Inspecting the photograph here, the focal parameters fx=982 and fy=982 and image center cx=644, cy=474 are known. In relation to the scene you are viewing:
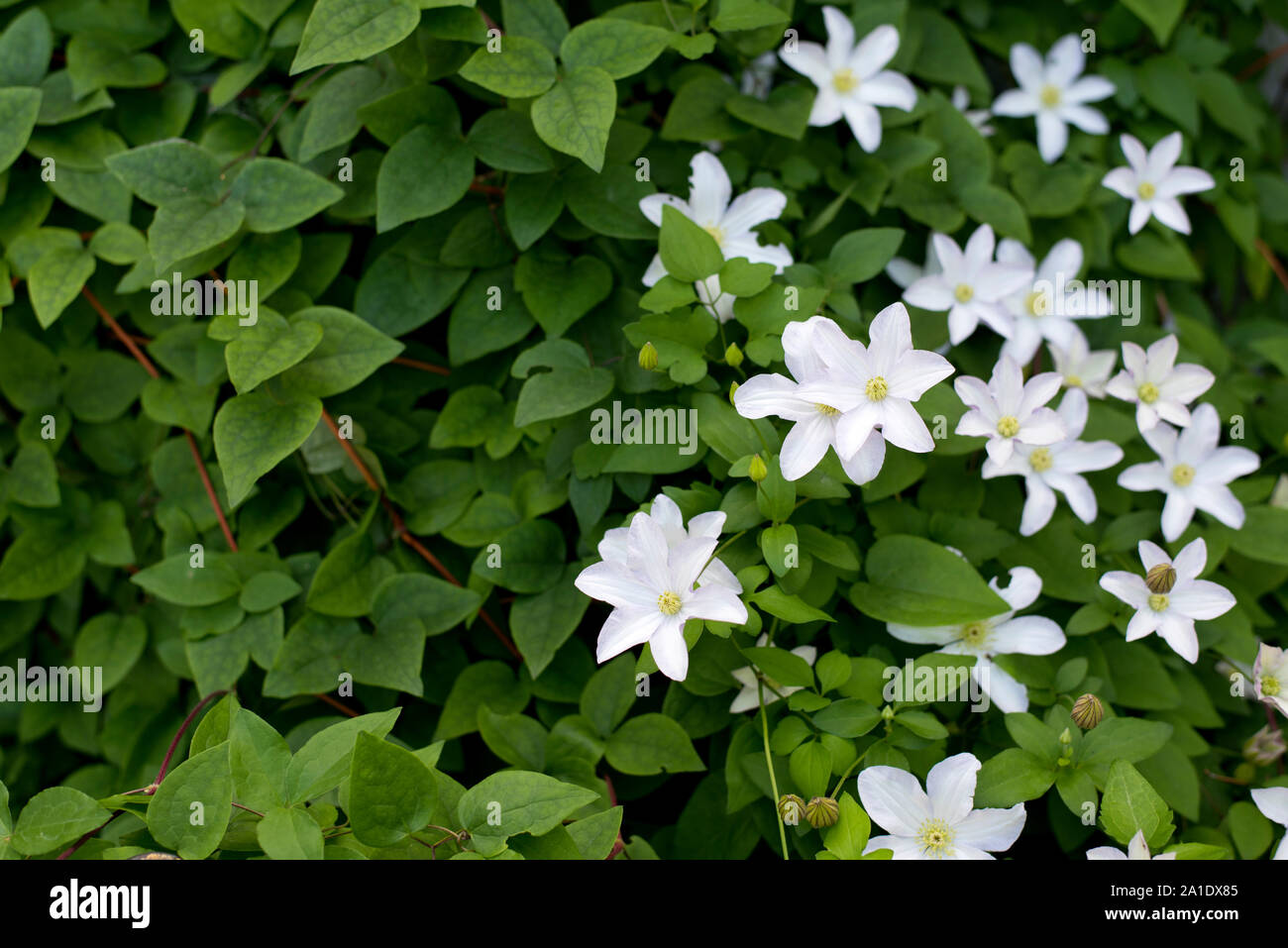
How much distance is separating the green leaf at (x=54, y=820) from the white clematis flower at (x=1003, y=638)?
0.89 metres

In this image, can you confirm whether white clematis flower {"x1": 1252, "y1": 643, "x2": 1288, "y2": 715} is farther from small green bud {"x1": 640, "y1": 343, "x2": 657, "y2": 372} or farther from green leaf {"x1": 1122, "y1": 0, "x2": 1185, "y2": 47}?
green leaf {"x1": 1122, "y1": 0, "x2": 1185, "y2": 47}

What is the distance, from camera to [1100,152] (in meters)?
1.69

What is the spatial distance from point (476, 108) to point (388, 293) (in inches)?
13.1

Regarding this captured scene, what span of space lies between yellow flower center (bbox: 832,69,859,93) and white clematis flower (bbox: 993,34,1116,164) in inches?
12.6

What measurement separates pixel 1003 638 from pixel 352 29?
3.61 ft

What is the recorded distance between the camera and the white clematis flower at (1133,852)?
0.99 metres

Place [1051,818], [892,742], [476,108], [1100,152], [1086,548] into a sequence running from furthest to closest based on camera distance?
[1100,152] → [476,108] → [1086,548] → [1051,818] → [892,742]

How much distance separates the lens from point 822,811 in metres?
1.02

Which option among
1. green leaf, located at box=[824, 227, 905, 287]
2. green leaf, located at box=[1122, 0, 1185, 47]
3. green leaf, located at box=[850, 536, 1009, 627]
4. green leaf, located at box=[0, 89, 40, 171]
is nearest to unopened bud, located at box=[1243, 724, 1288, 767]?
green leaf, located at box=[850, 536, 1009, 627]

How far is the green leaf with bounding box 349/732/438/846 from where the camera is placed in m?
0.89

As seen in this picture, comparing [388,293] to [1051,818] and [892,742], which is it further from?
[1051,818]

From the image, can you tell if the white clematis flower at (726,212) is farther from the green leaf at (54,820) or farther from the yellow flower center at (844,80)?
the green leaf at (54,820)

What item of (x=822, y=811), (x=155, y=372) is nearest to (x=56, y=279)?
(x=155, y=372)
